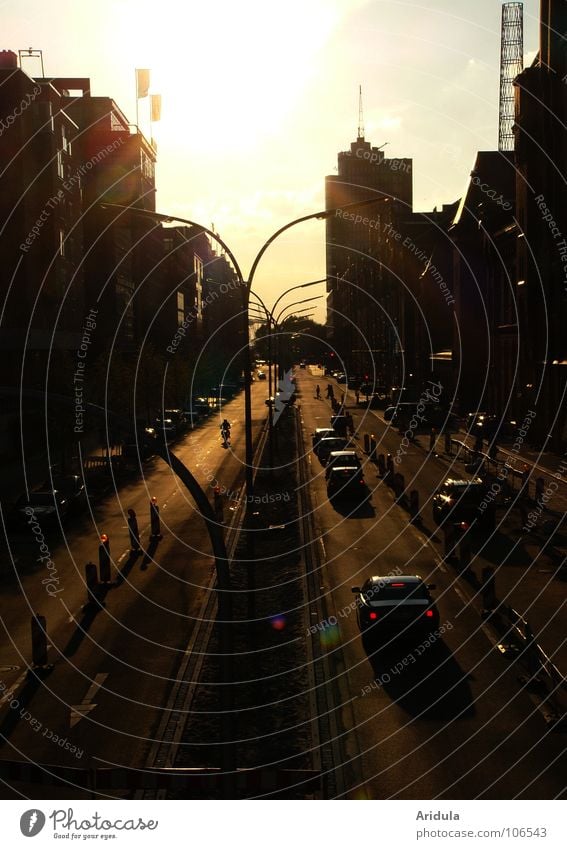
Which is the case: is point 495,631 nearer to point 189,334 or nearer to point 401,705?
point 401,705

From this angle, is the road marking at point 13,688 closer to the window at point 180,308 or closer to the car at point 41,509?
the car at point 41,509

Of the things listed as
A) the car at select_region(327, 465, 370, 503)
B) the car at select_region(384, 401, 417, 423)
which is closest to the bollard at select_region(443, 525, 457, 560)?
the car at select_region(327, 465, 370, 503)

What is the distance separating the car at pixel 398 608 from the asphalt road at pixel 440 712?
38 cm

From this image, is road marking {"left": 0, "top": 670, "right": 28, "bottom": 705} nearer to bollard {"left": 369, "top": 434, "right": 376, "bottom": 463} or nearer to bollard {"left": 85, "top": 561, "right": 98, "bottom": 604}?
bollard {"left": 85, "top": 561, "right": 98, "bottom": 604}

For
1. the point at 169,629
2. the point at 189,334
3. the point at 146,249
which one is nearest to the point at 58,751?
the point at 169,629

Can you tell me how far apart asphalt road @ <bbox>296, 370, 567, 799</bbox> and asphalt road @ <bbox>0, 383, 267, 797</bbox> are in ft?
11.4

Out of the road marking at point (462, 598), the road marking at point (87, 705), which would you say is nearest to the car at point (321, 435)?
the road marking at point (462, 598)

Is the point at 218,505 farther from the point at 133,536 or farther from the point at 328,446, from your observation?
the point at 328,446

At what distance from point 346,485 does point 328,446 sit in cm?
1509

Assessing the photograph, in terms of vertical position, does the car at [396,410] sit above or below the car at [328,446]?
below

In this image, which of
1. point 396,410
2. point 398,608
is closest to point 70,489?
point 398,608

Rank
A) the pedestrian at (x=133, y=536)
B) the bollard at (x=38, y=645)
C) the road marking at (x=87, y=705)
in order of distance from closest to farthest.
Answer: the road marking at (x=87, y=705) → the bollard at (x=38, y=645) → the pedestrian at (x=133, y=536)

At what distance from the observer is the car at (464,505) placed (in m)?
33.7

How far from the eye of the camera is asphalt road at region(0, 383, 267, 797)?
16312mm
